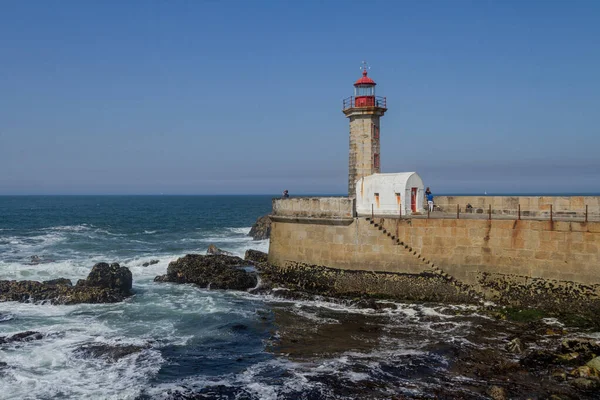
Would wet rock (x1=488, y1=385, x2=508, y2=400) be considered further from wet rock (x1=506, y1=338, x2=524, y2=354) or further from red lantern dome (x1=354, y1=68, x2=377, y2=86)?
red lantern dome (x1=354, y1=68, x2=377, y2=86)

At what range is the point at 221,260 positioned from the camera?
964 inches

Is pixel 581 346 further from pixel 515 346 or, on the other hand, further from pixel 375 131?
pixel 375 131

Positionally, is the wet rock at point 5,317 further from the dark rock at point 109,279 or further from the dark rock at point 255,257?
the dark rock at point 255,257

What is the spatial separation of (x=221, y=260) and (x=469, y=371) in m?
15.2

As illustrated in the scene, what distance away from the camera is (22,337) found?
14031 millimetres

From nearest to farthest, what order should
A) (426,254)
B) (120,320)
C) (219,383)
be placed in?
(219,383), (120,320), (426,254)

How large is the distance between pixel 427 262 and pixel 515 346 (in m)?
5.99

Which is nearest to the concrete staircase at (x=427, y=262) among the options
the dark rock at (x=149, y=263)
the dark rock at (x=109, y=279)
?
the dark rock at (x=109, y=279)

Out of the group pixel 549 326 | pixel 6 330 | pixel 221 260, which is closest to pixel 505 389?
pixel 549 326

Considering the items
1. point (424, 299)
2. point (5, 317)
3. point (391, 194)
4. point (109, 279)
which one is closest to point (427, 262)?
point (424, 299)

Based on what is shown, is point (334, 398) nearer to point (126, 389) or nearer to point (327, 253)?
point (126, 389)

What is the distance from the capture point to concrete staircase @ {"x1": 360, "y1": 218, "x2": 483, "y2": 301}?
17.7m

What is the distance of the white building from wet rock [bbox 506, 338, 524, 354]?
8466 millimetres

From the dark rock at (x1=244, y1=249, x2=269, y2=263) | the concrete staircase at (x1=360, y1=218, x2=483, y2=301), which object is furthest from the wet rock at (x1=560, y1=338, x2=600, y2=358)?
the dark rock at (x1=244, y1=249, x2=269, y2=263)
